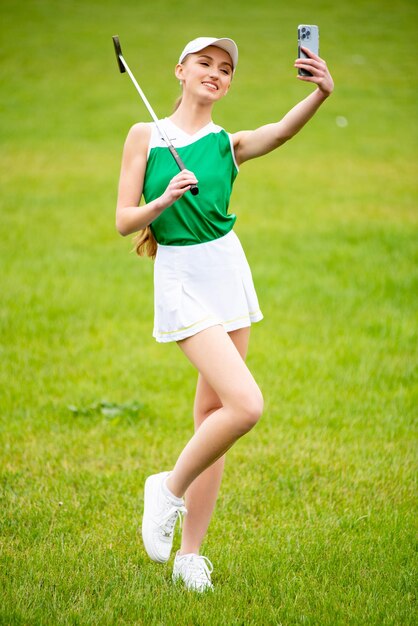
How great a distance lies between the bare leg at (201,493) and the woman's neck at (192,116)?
0.92 m

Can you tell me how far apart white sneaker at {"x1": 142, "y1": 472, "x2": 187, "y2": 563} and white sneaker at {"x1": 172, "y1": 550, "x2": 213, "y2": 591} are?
101 millimetres

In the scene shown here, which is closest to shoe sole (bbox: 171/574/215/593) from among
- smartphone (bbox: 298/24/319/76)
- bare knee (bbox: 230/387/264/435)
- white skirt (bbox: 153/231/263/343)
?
bare knee (bbox: 230/387/264/435)

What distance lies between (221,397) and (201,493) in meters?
0.57

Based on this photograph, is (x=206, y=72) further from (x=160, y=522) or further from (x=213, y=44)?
(x=160, y=522)

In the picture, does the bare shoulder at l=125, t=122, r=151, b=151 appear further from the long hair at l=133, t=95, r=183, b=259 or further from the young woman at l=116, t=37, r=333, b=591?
the long hair at l=133, t=95, r=183, b=259

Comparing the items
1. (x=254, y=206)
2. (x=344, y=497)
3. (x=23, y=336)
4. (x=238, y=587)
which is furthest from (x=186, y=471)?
(x=254, y=206)

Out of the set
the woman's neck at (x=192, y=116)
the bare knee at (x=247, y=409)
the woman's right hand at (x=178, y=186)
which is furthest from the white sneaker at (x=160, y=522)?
the woman's neck at (x=192, y=116)

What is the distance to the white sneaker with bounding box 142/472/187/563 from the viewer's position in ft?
12.0

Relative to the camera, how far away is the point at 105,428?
5660 mm

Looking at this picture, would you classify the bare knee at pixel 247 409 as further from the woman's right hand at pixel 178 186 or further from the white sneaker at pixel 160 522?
the woman's right hand at pixel 178 186

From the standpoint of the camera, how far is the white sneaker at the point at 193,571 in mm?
3670

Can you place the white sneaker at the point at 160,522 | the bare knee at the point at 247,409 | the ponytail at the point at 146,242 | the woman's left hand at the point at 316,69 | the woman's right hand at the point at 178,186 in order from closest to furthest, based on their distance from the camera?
the woman's right hand at the point at 178,186
the bare knee at the point at 247,409
the woman's left hand at the point at 316,69
the white sneaker at the point at 160,522
the ponytail at the point at 146,242

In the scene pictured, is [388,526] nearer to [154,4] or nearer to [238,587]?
[238,587]

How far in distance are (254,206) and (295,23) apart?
19163mm
